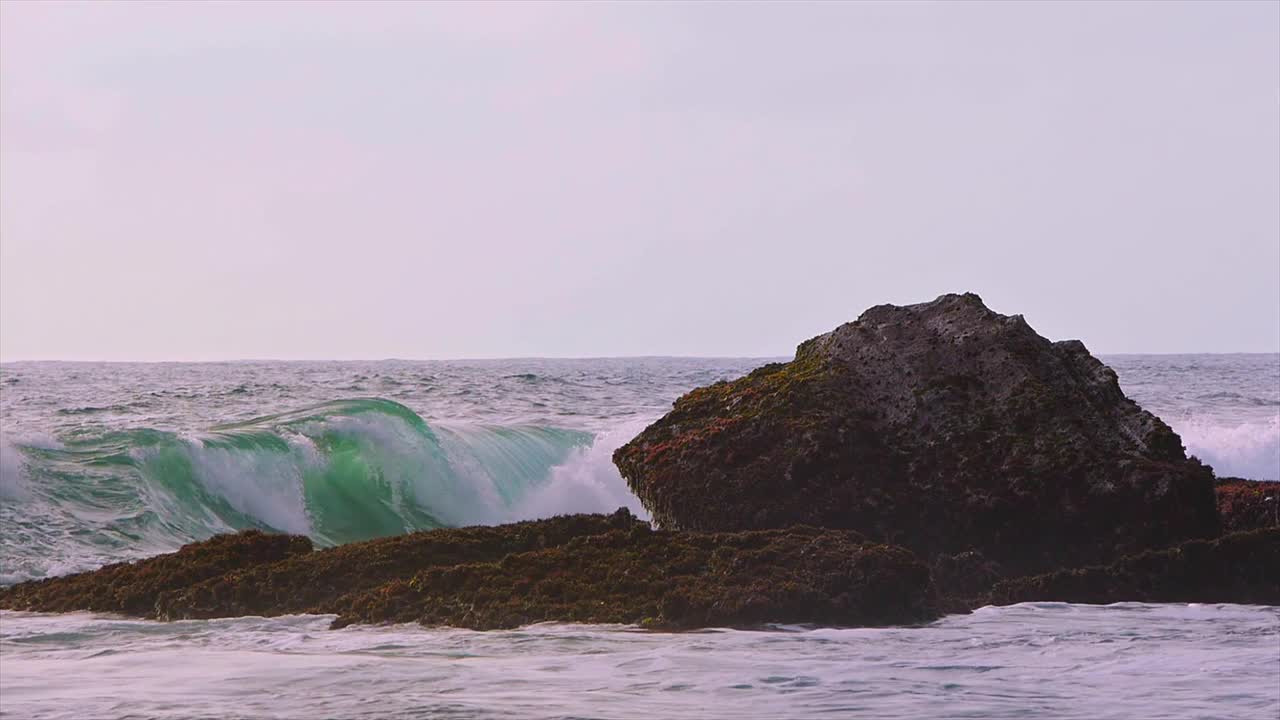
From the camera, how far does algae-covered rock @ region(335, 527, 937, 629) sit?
8.71 meters

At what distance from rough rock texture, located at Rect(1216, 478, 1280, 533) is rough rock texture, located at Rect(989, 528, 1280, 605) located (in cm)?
186

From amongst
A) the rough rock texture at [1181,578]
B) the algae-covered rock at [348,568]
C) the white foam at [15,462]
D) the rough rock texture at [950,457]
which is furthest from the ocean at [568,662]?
the rough rock texture at [950,457]

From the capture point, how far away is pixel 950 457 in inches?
420

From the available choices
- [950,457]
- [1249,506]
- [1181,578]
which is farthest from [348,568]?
[1249,506]

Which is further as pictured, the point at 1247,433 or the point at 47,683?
the point at 1247,433

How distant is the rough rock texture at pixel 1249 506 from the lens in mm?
11836

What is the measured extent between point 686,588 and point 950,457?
8.88ft

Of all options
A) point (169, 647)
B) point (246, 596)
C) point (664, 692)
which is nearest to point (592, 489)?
point (246, 596)

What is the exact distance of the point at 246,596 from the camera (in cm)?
959

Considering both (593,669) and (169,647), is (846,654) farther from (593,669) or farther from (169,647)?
(169,647)

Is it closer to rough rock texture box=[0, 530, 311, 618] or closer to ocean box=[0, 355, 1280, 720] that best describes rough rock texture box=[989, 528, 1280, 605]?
ocean box=[0, 355, 1280, 720]

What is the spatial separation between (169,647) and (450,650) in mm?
1602

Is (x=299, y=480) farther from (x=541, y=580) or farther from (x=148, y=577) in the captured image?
(x=541, y=580)

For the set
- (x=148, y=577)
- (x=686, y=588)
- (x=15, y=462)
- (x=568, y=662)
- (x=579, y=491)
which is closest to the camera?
(x=568, y=662)
